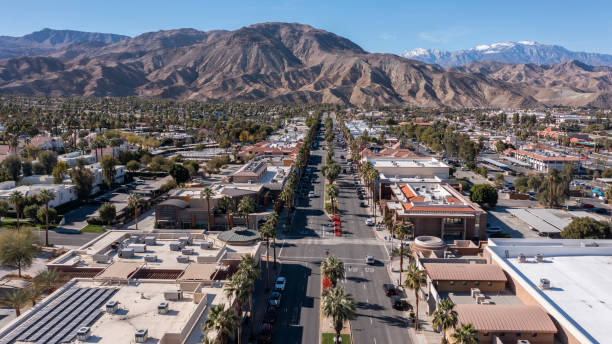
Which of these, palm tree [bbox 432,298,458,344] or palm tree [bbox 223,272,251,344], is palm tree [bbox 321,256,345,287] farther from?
palm tree [bbox 432,298,458,344]

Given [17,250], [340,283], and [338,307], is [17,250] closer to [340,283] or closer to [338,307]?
[340,283]

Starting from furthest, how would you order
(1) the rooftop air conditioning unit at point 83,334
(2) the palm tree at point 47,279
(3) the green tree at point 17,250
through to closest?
(3) the green tree at point 17,250, (2) the palm tree at point 47,279, (1) the rooftop air conditioning unit at point 83,334

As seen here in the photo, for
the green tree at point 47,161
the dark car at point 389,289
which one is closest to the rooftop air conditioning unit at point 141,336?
the dark car at point 389,289

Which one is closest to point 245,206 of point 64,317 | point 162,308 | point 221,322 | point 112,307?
point 162,308

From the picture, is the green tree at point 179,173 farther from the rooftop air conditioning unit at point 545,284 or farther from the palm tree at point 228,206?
the rooftop air conditioning unit at point 545,284

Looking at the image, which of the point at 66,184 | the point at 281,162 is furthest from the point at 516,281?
the point at 66,184

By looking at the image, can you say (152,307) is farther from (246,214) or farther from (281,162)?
(281,162)
